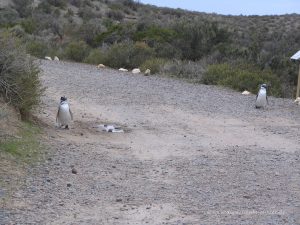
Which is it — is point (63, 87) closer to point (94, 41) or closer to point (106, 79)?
point (106, 79)

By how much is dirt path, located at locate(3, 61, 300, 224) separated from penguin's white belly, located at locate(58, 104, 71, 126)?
20 centimetres

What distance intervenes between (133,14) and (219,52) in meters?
24.2

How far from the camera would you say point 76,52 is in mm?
28516

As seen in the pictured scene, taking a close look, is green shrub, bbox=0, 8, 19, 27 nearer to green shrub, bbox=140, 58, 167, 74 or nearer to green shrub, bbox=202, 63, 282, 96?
green shrub, bbox=140, 58, 167, 74

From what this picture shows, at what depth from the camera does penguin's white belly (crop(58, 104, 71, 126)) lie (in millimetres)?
11299

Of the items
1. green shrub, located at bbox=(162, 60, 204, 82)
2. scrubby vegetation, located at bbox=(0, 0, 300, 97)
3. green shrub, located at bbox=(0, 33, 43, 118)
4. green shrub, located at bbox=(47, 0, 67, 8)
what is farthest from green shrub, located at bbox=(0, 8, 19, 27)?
green shrub, located at bbox=(0, 33, 43, 118)

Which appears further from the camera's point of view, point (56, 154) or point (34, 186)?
point (56, 154)

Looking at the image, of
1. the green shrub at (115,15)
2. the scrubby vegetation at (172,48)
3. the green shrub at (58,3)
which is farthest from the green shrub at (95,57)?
the green shrub at (58,3)

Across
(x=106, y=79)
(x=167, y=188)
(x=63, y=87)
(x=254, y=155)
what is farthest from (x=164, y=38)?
(x=167, y=188)

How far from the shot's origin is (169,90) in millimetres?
18578

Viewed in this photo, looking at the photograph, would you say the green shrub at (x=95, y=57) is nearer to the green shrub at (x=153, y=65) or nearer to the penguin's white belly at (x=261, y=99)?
the green shrub at (x=153, y=65)

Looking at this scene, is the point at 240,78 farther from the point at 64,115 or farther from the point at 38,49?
the point at 64,115

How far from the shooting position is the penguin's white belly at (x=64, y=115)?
11.3m

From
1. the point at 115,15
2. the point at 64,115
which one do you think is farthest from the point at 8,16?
the point at 64,115
